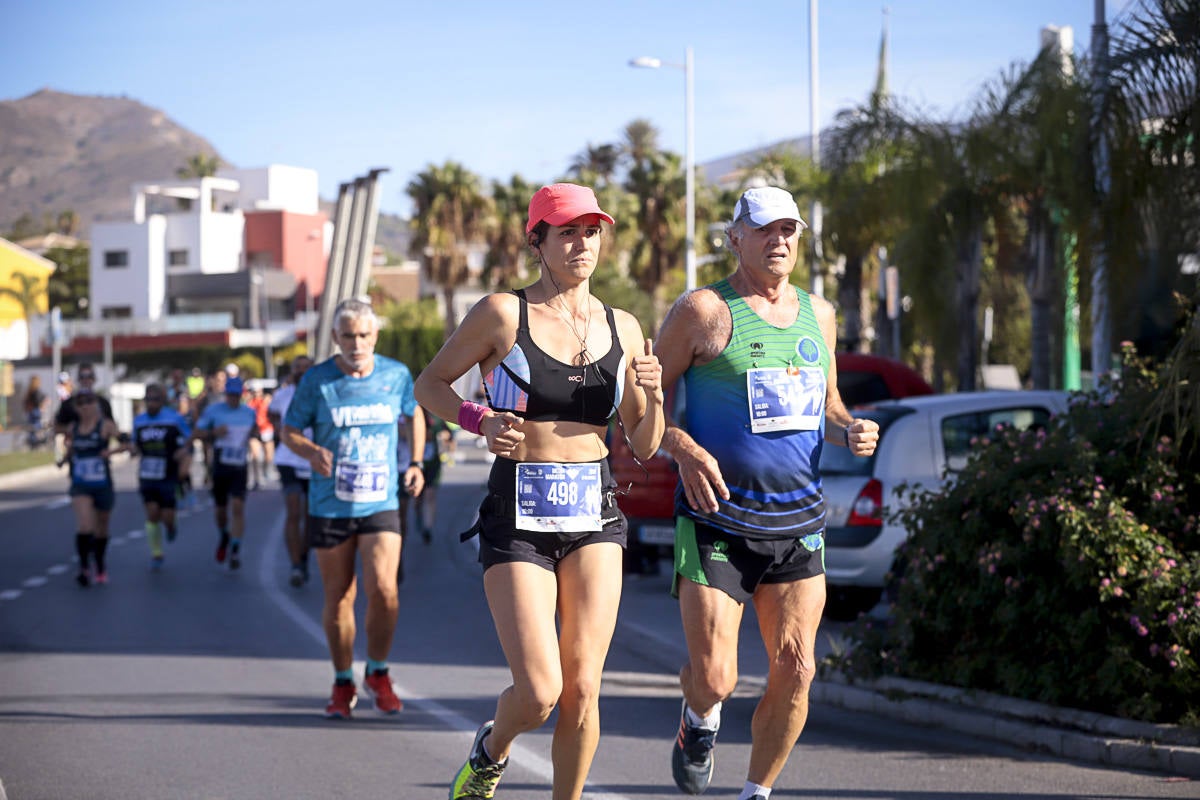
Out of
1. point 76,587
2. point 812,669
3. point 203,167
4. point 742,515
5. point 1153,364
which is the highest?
point 203,167

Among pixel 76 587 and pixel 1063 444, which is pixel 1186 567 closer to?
pixel 1063 444

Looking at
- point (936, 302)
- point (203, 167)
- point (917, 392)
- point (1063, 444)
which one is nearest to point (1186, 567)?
point (1063, 444)

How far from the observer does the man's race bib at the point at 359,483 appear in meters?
7.91

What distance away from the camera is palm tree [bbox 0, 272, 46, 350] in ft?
252

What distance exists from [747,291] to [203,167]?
12727 centimetres

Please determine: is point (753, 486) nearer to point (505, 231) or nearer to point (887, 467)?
point (887, 467)

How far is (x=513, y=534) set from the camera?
4.92m

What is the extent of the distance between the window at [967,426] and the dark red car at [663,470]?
7.06ft

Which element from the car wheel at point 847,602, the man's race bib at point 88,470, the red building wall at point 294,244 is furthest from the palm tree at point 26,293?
the car wheel at point 847,602

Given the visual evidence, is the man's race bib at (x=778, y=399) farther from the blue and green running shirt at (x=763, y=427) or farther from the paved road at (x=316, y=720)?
the paved road at (x=316, y=720)

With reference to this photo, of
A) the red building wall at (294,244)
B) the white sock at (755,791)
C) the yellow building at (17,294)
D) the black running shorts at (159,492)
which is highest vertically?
the red building wall at (294,244)

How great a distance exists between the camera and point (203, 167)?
5010 inches

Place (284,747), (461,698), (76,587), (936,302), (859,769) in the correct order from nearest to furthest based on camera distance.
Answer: (859,769) → (284,747) → (461,698) → (76,587) → (936,302)

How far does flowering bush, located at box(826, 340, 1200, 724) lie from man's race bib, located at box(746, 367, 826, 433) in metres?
2.34
